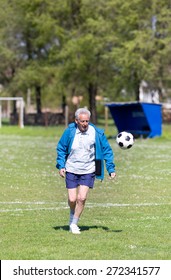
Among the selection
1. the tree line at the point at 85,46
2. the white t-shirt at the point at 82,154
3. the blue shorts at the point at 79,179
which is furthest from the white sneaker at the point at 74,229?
the tree line at the point at 85,46

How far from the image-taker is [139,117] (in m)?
45.2

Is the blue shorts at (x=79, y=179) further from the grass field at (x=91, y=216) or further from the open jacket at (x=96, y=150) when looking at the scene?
the grass field at (x=91, y=216)

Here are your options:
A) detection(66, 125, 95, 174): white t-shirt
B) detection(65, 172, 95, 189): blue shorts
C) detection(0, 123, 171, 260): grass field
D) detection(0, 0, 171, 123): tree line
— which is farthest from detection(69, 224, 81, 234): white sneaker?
detection(0, 0, 171, 123): tree line

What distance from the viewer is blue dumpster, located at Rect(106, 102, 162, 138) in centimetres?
4244

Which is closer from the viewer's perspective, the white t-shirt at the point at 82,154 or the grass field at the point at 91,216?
the grass field at the point at 91,216

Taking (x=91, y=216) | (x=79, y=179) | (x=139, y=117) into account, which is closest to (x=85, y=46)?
(x=139, y=117)

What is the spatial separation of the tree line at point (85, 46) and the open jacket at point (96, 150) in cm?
4875

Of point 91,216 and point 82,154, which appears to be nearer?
point 82,154

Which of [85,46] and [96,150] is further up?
[85,46]

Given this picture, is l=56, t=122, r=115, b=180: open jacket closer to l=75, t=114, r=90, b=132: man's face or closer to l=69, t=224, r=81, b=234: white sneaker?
l=75, t=114, r=90, b=132: man's face

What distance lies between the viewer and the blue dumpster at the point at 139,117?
42.4m

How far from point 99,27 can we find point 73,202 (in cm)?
5204

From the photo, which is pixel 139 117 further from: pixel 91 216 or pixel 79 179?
pixel 79 179

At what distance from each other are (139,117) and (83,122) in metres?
34.0
